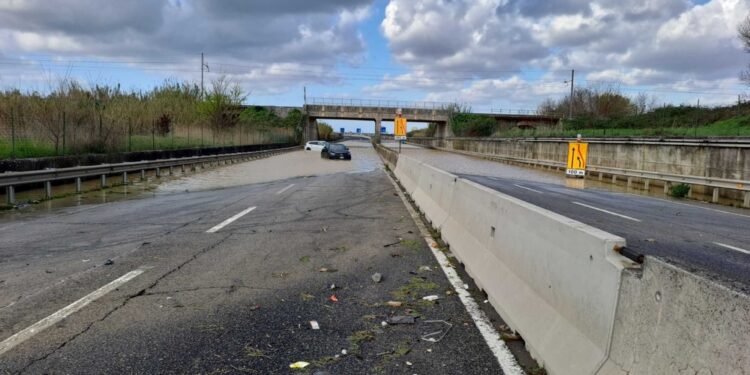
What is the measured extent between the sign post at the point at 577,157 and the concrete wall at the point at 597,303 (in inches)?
870

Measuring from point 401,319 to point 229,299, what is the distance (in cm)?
187

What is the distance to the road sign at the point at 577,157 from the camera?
27.0 m

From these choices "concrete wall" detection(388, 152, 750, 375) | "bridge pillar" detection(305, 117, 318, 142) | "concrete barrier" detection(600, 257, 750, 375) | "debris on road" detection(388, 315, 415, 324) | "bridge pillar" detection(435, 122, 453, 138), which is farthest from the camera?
"bridge pillar" detection(435, 122, 453, 138)

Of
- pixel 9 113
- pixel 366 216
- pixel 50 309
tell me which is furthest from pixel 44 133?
pixel 50 309

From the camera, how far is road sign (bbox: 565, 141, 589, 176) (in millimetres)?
26984

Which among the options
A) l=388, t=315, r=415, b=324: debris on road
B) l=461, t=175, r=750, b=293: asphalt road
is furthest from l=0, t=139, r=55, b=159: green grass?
l=388, t=315, r=415, b=324: debris on road

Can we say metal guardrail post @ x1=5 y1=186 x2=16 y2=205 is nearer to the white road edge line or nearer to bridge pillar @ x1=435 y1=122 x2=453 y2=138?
the white road edge line

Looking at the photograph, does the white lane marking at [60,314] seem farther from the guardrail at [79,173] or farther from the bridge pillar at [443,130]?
the bridge pillar at [443,130]

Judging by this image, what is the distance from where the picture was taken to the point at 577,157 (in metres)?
27.5

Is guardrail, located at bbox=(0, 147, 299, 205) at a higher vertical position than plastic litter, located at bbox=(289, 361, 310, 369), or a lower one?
higher

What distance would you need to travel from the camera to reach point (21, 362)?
4.10 meters

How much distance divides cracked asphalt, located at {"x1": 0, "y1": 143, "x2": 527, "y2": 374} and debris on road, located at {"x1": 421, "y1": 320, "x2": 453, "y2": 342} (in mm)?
70

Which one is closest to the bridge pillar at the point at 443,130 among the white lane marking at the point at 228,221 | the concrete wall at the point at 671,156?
the concrete wall at the point at 671,156

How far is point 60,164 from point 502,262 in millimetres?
17298
